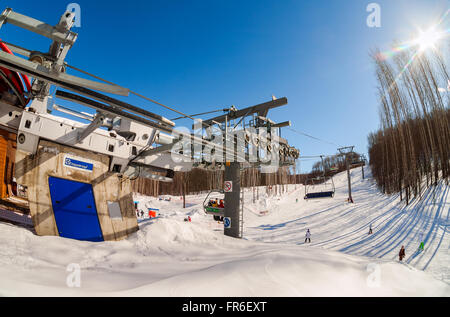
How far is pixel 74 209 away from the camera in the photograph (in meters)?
4.68

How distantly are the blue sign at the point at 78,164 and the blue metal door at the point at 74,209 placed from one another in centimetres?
34

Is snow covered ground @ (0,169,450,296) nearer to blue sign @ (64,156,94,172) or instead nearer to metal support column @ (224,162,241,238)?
blue sign @ (64,156,94,172)

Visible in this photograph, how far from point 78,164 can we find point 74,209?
101 cm

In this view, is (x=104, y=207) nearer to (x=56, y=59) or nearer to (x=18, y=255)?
(x=18, y=255)

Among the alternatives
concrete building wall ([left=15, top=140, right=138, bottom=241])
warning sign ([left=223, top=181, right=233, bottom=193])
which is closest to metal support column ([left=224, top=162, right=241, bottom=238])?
warning sign ([left=223, top=181, right=233, bottom=193])

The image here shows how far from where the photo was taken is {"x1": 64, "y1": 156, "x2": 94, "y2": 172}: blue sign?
15.5ft

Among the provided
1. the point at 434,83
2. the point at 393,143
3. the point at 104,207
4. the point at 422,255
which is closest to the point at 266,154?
the point at 104,207

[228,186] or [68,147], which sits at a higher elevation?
[68,147]

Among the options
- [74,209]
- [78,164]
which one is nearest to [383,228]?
[74,209]

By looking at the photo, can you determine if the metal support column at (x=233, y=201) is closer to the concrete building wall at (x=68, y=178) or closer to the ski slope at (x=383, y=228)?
the concrete building wall at (x=68, y=178)

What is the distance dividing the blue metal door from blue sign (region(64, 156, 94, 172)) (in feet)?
1.13

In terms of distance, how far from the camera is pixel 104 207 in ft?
16.5

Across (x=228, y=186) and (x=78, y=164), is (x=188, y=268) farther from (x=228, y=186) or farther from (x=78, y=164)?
(x=228, y=186)
